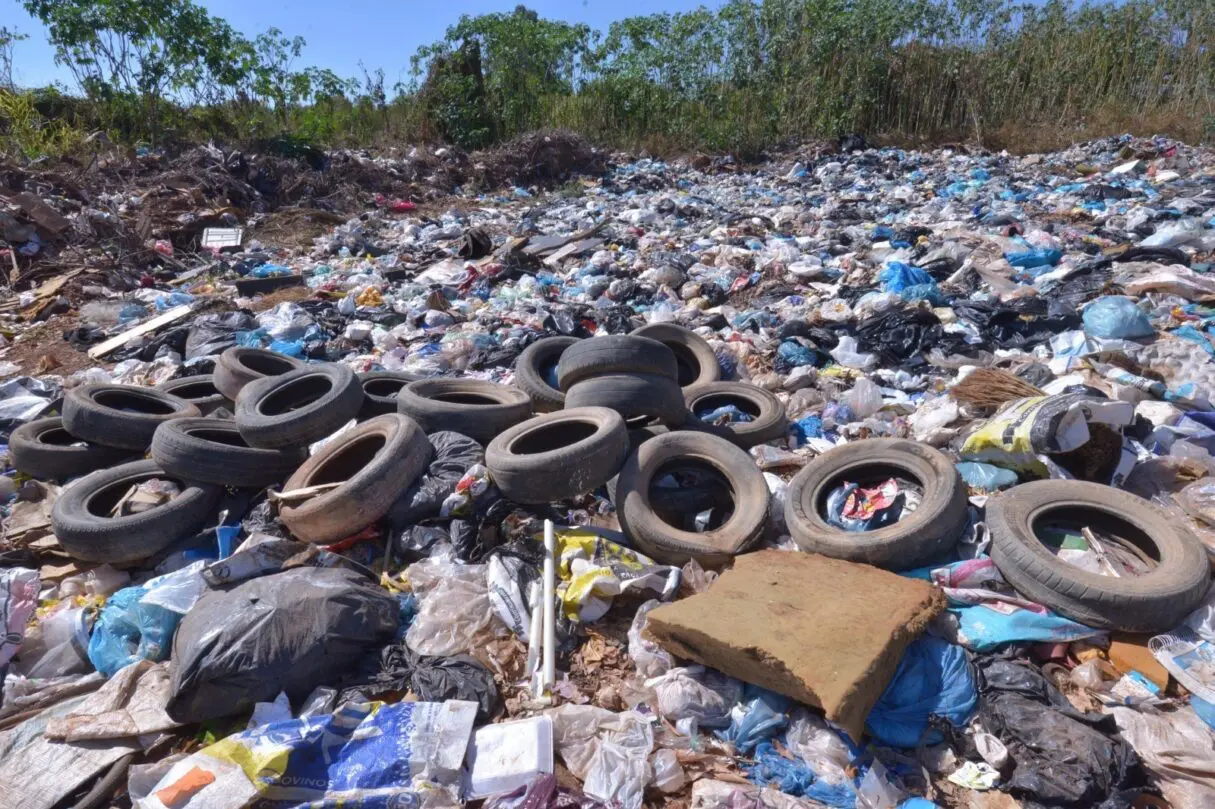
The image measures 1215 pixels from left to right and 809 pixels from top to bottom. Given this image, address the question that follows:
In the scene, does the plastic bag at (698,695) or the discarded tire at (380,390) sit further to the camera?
the discarded tire at (380,390)

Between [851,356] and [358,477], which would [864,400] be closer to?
[851,356]

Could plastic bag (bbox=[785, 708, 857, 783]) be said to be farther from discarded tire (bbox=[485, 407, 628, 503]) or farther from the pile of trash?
discarded tire (bbox=[485, 407, 628, 503])

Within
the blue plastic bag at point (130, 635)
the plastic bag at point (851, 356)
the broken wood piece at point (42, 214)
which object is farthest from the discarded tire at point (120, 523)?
the broken wood piece at point (42, 214)

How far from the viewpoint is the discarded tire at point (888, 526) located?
9.86ft

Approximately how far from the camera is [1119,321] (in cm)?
490

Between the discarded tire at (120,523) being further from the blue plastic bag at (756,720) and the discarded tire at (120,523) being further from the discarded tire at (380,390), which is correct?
the blue plastic bag at (756,720)

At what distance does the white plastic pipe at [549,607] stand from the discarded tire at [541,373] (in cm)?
133

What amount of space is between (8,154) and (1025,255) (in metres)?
14.0

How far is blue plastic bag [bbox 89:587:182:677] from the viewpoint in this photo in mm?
2803

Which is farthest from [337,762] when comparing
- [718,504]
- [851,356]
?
[851,356]

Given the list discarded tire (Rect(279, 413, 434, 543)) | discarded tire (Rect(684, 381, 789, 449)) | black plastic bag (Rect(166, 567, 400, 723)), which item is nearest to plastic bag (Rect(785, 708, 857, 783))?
black plastic bag (Rect(166, 567, 400, 723))

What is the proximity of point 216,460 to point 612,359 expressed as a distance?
7.27 feet

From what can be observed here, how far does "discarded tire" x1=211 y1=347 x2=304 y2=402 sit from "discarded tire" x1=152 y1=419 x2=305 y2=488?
767 mm

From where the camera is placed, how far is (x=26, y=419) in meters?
4.95
